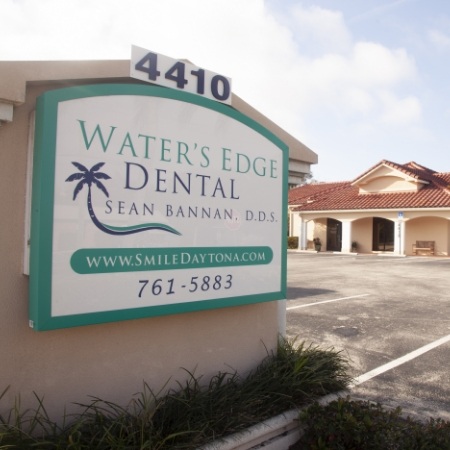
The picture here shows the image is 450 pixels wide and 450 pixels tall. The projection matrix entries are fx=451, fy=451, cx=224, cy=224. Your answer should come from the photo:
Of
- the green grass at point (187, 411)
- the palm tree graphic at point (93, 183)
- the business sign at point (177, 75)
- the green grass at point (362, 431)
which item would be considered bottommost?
the green grass at point (362, 431)

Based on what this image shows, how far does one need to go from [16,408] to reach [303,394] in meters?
2.54

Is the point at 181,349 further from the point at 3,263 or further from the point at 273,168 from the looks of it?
the point at 273,168

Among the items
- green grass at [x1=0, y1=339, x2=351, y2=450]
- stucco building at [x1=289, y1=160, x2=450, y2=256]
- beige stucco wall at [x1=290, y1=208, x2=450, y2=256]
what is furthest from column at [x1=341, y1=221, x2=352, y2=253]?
green grass at [x1=0, y1=339, x2=351, y2=450]

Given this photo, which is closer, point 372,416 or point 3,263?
point 3,263

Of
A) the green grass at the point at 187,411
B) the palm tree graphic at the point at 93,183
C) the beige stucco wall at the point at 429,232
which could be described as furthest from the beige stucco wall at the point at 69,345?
the beige stucco wall at the point at 429,232

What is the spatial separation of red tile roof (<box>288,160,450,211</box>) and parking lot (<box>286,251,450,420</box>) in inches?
538

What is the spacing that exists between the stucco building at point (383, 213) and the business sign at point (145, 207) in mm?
26158

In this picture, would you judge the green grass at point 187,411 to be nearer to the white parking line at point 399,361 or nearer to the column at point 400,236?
the white parking line at point 399,361

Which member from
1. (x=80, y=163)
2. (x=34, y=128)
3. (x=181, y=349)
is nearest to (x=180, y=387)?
(x=181, y=349)

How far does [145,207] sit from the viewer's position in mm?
3676

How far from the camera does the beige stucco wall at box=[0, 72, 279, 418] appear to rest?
10.7 feet

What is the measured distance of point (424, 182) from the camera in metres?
30.9

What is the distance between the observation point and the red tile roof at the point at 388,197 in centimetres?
2883

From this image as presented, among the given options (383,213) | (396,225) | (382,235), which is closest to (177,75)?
(396,225)
